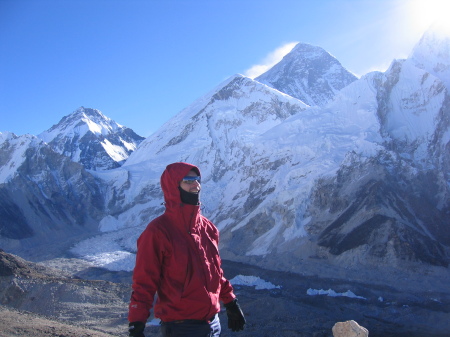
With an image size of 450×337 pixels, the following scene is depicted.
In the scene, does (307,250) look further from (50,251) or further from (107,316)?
(50,251)

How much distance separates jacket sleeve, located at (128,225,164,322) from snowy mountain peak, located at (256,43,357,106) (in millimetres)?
110449

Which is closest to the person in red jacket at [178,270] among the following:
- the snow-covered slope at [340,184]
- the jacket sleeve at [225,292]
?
the jacket sleeve at [225,292]

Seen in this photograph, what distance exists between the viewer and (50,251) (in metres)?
57.0

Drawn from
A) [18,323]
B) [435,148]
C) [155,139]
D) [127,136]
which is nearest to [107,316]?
[18,323]

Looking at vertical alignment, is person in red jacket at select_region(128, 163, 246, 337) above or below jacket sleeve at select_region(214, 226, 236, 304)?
above

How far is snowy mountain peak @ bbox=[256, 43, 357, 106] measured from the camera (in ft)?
380

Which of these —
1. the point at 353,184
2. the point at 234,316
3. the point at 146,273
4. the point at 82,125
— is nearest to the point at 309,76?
the point at 82,125

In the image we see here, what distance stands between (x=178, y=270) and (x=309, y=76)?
124426 mm

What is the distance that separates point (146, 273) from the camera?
13.1 feet

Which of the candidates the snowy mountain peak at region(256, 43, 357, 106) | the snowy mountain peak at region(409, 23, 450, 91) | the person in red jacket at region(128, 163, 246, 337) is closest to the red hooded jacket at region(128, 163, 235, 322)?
the person in red jacket at region(128, 163, 246, 337)

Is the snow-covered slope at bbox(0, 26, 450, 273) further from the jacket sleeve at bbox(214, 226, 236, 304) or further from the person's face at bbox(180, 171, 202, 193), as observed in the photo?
the person's face at bbox(180, 171, 202, 193)

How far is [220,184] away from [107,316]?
50280mm

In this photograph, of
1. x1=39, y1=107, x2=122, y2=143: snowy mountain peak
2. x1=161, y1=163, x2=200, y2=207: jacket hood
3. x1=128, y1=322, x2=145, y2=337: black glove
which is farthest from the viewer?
x1=39, y1=107, x2=122, y2=143: snowy mountain peak

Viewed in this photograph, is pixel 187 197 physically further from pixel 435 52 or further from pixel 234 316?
pixel 435 52
